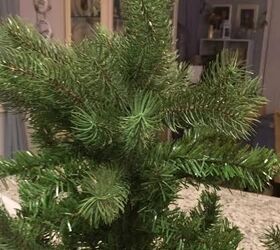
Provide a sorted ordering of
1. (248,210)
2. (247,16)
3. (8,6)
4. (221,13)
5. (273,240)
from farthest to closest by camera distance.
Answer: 1. (221,13)
2. (247,16)
3. (8,6)
4. (248,210)
5. (273,240)

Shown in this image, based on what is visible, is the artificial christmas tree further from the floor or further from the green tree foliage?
the floor

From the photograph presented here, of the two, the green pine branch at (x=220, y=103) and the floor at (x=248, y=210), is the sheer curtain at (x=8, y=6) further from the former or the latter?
the green pine branch at (x=220, y=103)

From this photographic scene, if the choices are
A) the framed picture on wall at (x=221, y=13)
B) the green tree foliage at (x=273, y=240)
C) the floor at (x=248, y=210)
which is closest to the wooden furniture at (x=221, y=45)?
the framed picture on wall at (x=221, y=13)

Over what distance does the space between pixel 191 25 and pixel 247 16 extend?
0.64 m

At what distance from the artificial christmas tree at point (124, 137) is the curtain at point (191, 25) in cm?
414

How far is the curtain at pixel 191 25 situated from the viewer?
14.4 feet

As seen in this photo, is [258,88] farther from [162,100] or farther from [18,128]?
Result: [18,128]

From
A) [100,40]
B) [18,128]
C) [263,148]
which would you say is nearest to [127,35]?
[100,40]

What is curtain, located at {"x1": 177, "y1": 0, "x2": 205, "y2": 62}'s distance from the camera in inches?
173

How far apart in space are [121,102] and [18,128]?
6.96 feet

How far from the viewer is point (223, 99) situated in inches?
12.2

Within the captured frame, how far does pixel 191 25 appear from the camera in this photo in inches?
179

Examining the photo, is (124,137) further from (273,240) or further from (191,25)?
(191,25)

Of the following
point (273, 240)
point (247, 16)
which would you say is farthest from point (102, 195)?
point (247, 16)
